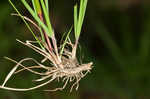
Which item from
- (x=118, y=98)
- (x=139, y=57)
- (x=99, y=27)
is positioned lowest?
(x=118, y=98)

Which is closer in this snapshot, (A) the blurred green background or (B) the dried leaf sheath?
(B) the dried leaf sheath

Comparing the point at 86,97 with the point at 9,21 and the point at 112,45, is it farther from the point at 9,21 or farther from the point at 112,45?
the point at 9,21

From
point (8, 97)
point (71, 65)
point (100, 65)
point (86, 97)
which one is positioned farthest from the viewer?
point (86, 97)

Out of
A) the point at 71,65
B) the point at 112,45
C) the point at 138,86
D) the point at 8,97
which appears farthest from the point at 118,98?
the point at 71,65

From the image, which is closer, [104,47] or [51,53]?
[51,53]

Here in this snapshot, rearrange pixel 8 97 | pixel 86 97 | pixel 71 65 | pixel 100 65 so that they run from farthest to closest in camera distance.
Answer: pixel 86 97 → pixel 100 65 → pixel 8 97 → pixel 71 65

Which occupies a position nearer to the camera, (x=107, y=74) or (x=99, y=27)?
(x=107, y=74)

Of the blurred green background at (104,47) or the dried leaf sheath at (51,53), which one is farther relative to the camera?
the blurred green background at (104,47)

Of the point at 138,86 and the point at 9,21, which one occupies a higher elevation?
the point at 9,21
